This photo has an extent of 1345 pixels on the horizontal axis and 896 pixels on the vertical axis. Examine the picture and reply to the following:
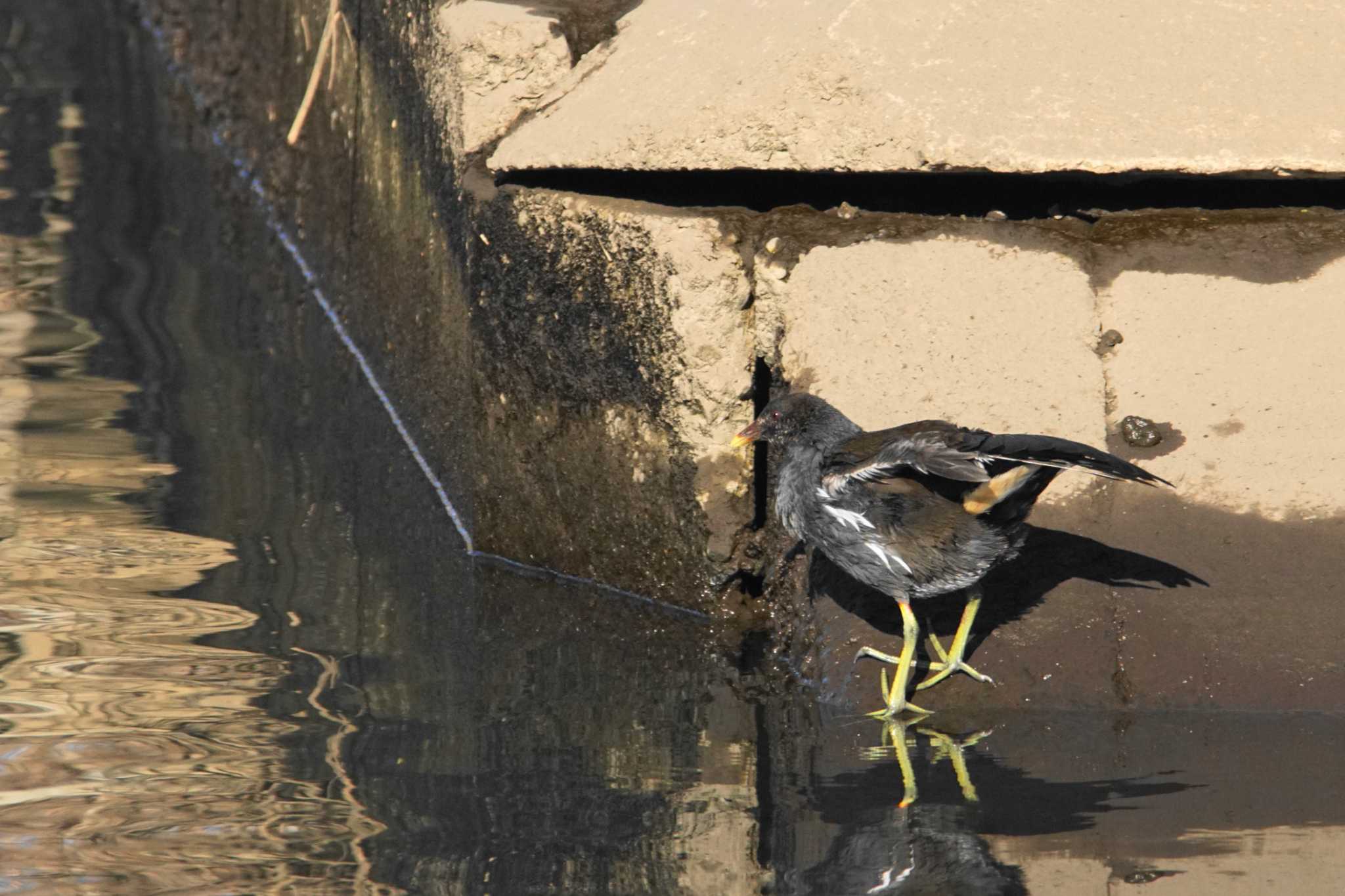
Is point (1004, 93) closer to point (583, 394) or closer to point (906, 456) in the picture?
point (906, 456)

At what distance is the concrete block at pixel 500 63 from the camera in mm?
4551

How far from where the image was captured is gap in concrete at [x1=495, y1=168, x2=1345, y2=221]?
12.9 feet

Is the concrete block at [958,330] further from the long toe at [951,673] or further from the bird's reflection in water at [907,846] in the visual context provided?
the bird's reflection in water at [907,846]

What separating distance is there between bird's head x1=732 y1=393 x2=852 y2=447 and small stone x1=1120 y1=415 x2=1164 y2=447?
623 mm

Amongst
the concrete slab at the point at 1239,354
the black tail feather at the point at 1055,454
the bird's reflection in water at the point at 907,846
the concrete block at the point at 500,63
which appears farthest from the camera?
the concrete block at the point at 500,63

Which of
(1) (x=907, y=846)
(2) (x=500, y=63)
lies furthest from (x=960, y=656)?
(2) (x=500, y=63)

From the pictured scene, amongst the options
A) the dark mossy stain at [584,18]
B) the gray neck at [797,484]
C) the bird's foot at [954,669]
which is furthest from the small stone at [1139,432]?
the dark mossy stain at [584,18]

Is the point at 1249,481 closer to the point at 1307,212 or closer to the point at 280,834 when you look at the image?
the point at 1307,212

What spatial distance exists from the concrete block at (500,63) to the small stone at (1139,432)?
1703mm

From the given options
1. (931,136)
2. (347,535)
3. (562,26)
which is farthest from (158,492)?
(931,136)

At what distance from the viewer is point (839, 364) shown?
404 cm

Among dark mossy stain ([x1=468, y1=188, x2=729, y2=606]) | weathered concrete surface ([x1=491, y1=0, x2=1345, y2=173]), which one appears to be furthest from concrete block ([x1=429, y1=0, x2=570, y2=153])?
weathered concrete surface ([x1=491, y1=0, x2=1345, y2=173])

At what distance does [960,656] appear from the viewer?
3803mm

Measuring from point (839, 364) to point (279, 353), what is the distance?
299cm
